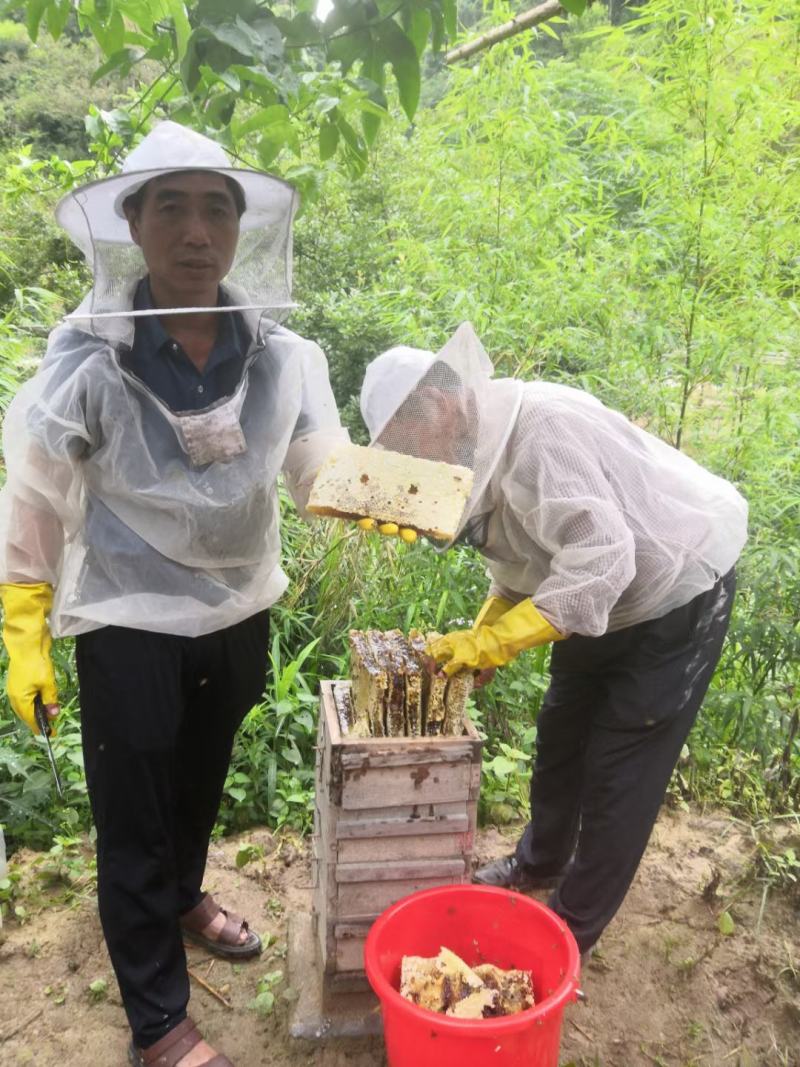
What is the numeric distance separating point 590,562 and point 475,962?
105 centimetres

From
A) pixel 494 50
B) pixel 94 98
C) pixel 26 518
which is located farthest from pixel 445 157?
pixel 94 98

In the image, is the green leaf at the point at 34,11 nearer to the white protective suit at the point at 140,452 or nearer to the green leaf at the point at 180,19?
the green leaf at the point at 180,19

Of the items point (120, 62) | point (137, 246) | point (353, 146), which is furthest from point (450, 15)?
point (137, 246)

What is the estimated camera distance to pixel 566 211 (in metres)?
4.09

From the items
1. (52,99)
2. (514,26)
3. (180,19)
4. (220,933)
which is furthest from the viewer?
(52,99)

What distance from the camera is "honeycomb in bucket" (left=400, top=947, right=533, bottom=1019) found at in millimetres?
1764

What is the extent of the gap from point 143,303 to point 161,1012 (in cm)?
173

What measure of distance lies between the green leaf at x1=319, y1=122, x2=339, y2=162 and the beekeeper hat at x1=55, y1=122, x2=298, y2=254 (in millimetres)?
207

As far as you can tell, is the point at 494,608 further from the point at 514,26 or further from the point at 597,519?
the point at 514,26

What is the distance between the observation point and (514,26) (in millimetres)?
2902

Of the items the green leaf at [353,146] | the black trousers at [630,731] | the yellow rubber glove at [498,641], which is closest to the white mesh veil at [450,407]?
the yellow rubber glove at [498,641]

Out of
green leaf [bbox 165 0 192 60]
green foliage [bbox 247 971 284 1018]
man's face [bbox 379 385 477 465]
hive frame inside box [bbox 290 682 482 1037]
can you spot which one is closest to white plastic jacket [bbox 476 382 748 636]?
man's face [bbox 379 385 477 465]

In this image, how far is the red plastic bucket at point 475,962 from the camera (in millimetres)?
1608

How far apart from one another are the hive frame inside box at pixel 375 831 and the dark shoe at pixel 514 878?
696 millimetres
